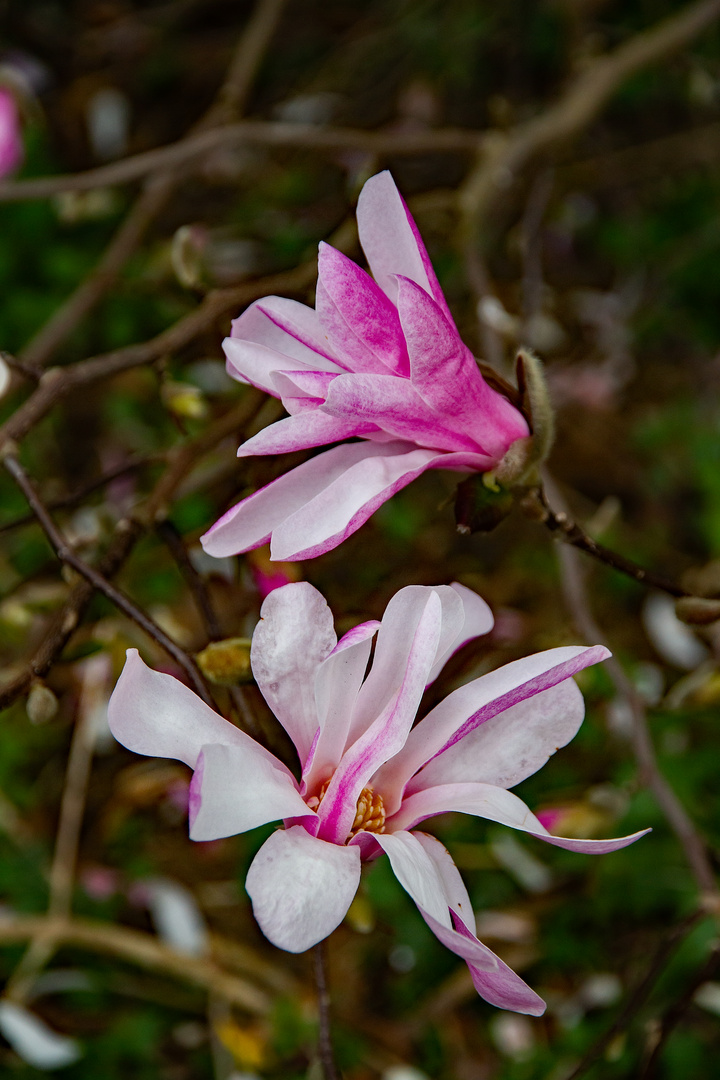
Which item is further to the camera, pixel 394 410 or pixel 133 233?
pixel 133 233

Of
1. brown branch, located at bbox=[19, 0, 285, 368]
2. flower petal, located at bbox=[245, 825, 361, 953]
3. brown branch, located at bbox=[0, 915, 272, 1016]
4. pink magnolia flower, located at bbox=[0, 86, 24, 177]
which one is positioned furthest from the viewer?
pink magnolia flower, located at bbox=[0, 86, 24, 177]

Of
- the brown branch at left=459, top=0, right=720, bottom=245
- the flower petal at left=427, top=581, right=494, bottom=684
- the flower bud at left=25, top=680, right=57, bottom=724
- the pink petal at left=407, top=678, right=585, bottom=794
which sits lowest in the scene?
the brown branch at left=459, top=0, right=720, bottom=245

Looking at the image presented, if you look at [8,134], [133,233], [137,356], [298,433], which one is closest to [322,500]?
[298,433]

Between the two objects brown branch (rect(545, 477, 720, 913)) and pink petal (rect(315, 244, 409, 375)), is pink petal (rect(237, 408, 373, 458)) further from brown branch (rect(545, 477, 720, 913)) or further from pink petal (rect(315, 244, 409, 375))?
brown branch (rect(545, 477, 720, 913))

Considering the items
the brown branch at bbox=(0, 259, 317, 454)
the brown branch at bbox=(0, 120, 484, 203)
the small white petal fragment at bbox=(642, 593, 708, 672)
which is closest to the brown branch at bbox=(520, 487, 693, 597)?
the brown branch at bbox=(0, 259, 317, 454)

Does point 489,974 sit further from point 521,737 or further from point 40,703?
point 40,703
